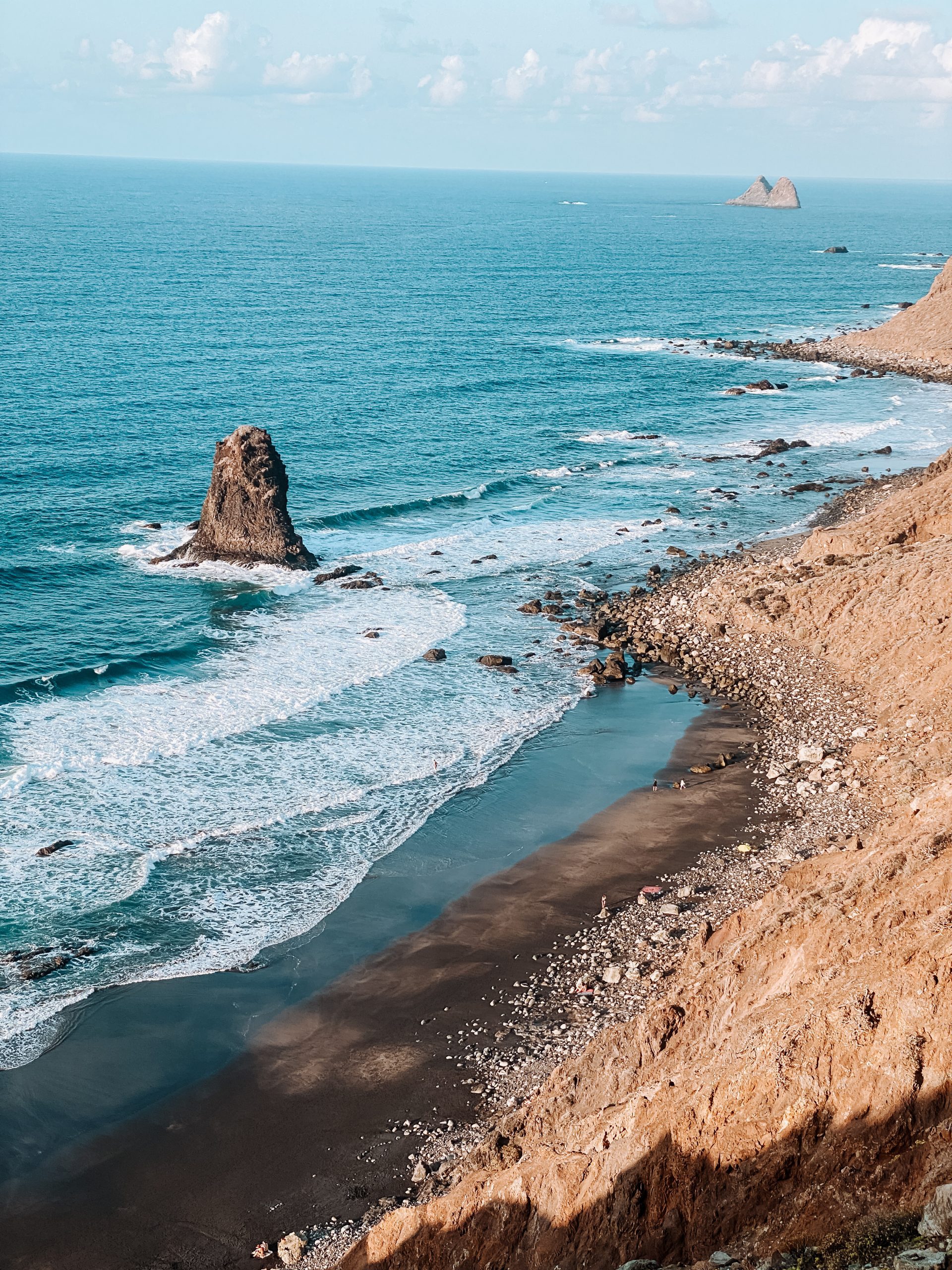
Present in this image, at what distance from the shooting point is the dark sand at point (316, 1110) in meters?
22.2

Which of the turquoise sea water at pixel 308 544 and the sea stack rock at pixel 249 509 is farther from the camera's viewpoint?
the sea stack rock at pixel 249 509

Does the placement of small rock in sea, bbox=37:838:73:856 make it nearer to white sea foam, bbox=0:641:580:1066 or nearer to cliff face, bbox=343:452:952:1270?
white sea foam, bbox=0:641:580:1066

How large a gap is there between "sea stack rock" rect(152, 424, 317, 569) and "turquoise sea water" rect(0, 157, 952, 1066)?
5.24ft

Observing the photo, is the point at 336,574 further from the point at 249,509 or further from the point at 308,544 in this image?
the point at 308,544

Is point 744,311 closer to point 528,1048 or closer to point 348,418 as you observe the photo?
point 348,418

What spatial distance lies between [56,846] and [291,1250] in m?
17.6

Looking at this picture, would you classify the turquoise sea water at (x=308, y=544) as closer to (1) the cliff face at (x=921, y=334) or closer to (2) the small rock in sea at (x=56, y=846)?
(2) the small rock in sea at (x=56, y=846)

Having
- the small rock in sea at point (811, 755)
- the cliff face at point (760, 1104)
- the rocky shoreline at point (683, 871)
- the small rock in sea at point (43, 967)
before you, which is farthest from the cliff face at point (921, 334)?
the small rock in sea at point (43, 967)

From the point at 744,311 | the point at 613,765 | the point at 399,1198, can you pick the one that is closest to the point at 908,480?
the point at 613,765

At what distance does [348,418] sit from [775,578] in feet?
159

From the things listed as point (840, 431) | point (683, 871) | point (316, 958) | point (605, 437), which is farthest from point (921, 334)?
point (316, 958)

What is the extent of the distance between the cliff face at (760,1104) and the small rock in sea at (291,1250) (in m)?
2.42

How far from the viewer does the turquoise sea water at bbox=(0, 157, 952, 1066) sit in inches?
1372

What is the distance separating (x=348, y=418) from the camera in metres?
90.4
